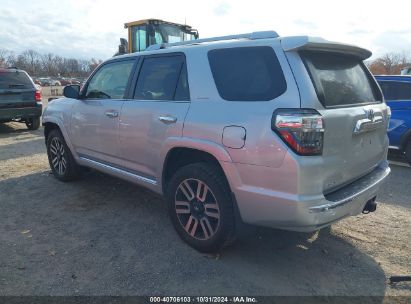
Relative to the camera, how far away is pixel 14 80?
32.9 ft

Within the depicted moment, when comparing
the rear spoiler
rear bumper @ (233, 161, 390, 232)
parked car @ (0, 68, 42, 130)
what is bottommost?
rear bumper @ (233, 161, 390, 232)

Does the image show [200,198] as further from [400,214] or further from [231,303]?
[400,214]

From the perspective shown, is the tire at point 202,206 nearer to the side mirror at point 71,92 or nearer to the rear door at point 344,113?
the rear door at point 344,113

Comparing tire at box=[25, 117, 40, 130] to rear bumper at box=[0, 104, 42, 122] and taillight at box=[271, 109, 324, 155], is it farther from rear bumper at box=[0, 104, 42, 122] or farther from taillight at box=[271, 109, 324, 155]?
taillight at box=[271, 109, 324, 155]

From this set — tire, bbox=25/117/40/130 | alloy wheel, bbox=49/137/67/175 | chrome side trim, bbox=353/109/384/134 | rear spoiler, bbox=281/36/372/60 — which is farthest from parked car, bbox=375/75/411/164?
tire, bbox=25/117/40/130

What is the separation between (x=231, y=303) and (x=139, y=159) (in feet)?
6.16

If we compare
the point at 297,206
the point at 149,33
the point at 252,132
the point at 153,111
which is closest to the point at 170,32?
the point at 149,33

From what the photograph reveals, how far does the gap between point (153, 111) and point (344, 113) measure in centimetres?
184

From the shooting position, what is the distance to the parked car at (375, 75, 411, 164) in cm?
697

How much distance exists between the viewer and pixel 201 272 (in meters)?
3.06

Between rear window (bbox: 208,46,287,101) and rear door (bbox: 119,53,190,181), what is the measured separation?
41 centimetres

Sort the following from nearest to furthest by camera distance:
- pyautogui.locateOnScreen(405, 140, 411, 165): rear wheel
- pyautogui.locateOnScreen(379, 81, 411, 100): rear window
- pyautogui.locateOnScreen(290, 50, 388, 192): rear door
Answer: pyautogui.locateOnScreen(290, 50, 388, 192): rear door
pyautogui.locateOnScreen(405, 140, 411, 165): rear wheel
pyautogui.locateOnScreen(379, 81, 411, 100): rear window

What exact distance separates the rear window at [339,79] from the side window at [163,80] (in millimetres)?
1202

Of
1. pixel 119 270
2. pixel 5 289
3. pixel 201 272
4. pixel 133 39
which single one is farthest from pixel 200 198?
pixel 133 39
